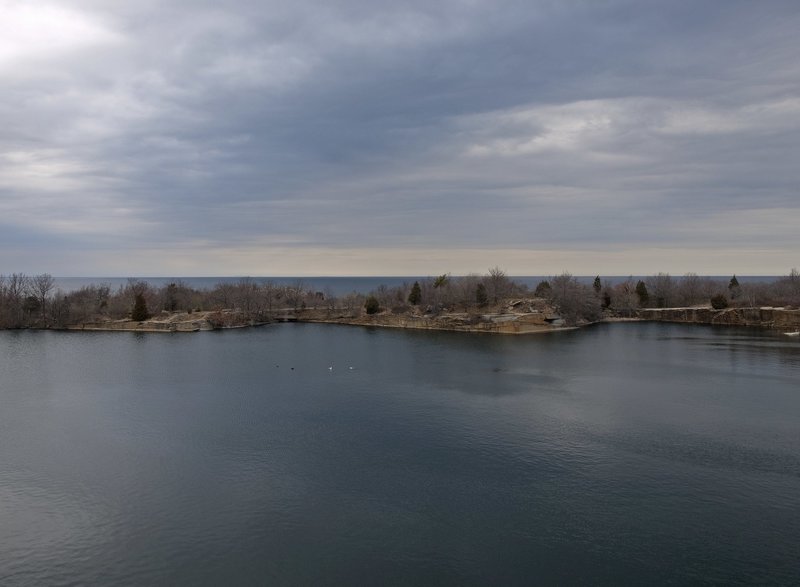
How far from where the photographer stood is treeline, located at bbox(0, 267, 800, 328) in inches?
4279

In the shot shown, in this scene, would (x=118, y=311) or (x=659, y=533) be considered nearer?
(x=659, y=533)

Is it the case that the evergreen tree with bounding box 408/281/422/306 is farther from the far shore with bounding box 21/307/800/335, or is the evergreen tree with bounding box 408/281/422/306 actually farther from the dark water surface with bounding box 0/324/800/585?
the dark water surface with bounding box 0/324/800/585

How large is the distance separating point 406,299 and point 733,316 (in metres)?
68.6

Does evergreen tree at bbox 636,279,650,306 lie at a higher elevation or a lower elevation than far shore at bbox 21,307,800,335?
higher

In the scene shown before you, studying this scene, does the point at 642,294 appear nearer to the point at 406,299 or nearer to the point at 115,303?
the point at 406,299

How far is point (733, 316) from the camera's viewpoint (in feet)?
359

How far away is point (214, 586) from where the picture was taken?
61.7 ft

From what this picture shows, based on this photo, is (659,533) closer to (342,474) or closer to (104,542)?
(342,474)

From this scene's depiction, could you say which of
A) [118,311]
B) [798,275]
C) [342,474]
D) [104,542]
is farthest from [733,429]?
[798,275]

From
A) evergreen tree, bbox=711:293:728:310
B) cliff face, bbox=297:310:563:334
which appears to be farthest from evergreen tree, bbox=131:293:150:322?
evergreen tree, bbox=711:293:728:310

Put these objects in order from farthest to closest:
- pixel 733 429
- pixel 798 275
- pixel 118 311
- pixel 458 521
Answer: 1. pixel 798 275
2. pixel 118 311
3. pixel 733 429
4. pixel 458 521

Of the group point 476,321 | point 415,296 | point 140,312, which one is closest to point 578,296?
point 476,321

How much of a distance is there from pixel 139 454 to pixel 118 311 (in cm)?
9390

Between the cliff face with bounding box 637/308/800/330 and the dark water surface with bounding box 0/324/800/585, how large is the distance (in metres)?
50.5
